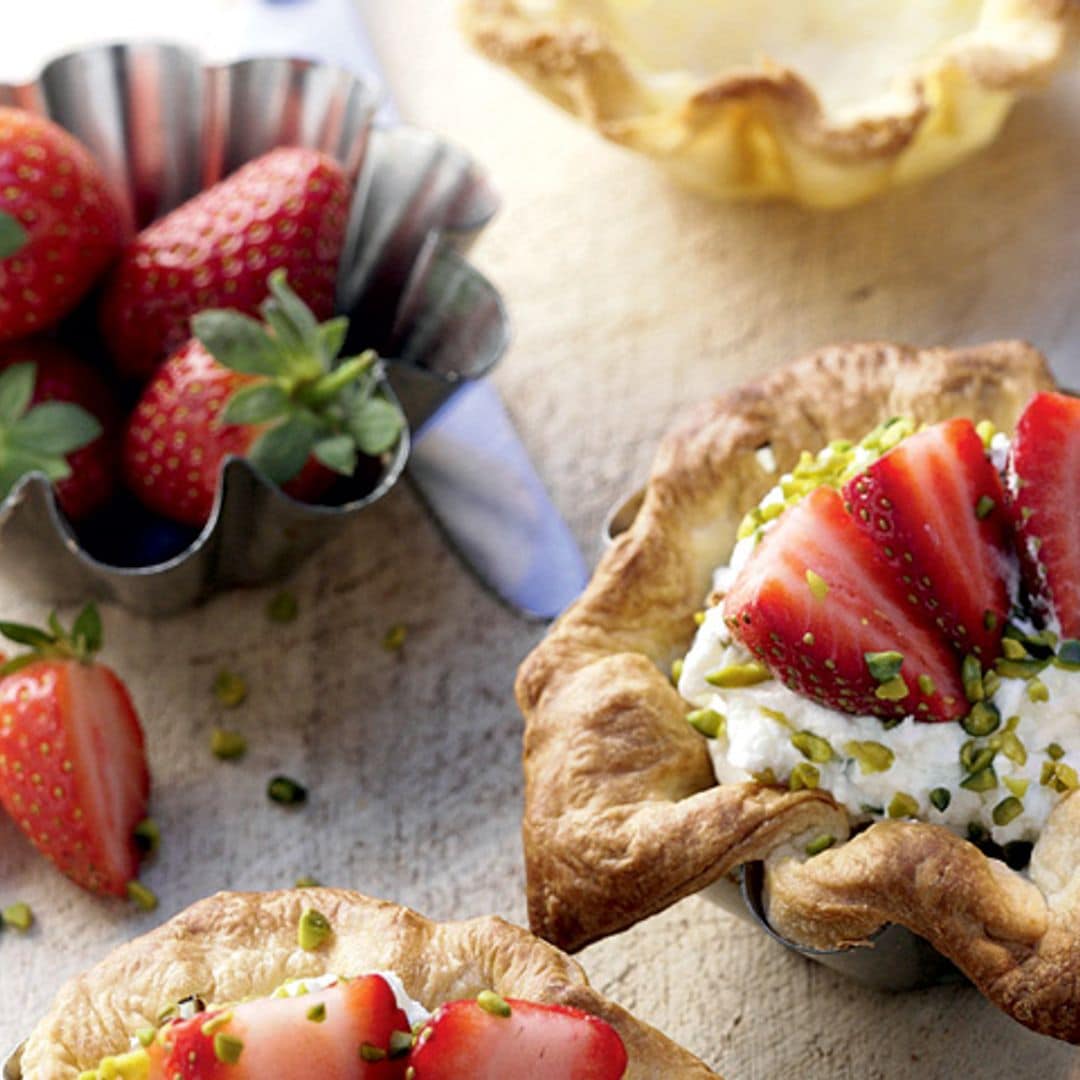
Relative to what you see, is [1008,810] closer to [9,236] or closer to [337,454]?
[337,454]

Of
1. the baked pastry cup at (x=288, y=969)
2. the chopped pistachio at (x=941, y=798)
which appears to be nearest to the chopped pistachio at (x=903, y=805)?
the chopped pistachio at (x=941, y=798)

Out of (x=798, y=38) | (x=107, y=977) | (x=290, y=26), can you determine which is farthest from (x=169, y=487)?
(x=798, y=38)

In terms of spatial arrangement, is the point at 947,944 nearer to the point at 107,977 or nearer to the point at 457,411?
the point at 107,977

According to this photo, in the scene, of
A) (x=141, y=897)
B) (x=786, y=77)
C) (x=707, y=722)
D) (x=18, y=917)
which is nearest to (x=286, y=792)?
(x=141, y=897)

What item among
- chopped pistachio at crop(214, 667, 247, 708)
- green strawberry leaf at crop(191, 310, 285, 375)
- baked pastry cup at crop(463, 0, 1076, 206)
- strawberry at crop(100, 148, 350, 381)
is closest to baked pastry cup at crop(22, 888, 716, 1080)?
chopped pistachio at crop(214, 667, 247, 708)

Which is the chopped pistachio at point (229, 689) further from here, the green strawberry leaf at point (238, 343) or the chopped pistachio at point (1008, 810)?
the chopped pistachio at point (1008, 810)

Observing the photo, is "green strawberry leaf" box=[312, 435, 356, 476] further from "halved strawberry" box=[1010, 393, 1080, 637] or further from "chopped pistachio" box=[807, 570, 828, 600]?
"halved strawberry" box=[1010, 393, 1080, 637]

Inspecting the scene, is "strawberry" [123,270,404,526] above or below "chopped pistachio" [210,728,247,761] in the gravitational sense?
above
